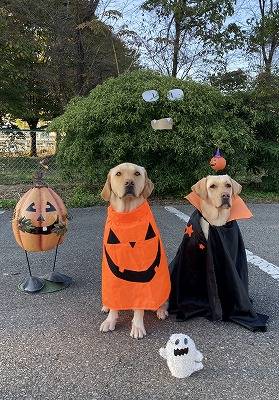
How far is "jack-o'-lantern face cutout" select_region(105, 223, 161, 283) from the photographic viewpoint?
9.72 ft

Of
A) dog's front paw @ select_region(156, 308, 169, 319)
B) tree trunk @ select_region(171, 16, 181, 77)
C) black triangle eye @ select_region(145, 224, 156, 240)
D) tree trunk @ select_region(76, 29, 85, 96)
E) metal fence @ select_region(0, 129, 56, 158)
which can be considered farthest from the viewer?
tree trunk @ select_region(76, 29, 85, 96)

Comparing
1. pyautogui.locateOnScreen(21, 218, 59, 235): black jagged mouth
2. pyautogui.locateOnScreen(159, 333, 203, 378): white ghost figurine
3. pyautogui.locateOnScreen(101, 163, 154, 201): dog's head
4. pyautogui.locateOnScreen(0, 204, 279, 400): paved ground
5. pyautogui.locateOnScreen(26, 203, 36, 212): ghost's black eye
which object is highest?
pyautogui.locateOnScreen(101, 163, 154, 201): dog's head

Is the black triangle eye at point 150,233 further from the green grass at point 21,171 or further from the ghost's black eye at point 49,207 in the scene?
the green grass at point 21,171

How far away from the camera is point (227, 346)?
280 cm

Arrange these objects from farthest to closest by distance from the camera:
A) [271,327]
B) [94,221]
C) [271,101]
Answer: [271,101]
[94,221]
[271,327]

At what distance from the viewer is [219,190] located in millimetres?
2951

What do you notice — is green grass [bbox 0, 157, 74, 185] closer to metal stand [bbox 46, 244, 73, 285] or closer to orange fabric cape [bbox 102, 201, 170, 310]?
metal stand [bbox 46, 244, 73, 285]

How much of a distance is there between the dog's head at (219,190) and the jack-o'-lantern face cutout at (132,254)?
496 millimetres

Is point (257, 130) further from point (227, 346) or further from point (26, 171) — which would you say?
point (227, 346)

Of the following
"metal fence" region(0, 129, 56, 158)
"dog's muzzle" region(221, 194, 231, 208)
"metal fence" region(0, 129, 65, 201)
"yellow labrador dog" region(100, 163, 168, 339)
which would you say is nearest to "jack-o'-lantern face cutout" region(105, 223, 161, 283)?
"yellow labrador dog" region(100, 163, 168, 339)

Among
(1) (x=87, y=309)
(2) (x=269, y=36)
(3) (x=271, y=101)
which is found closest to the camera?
(1) (x=87, y=309)

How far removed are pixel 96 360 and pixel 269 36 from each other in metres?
12.0

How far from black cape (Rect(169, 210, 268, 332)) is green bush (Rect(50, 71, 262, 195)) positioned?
4.90 m

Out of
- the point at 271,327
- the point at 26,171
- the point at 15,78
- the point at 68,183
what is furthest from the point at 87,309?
the point at 15,78
